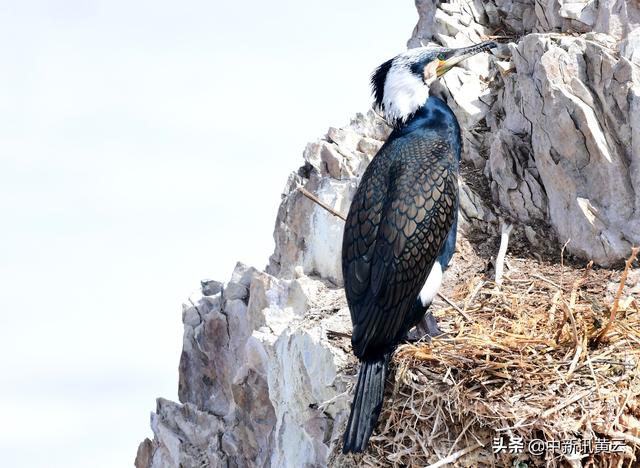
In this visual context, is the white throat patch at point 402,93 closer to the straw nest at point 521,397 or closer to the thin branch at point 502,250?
the straw nest at point 521,397

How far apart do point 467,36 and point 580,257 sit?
3141 mm

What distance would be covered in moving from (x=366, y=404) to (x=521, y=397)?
2.77ft

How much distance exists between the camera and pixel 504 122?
8375mm

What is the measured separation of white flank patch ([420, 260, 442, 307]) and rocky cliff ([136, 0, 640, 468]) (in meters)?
0.87

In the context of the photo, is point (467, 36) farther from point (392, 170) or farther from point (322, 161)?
point (392, 170)

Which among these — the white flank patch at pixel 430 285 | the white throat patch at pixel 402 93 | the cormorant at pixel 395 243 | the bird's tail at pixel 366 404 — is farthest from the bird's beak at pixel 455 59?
the bird's tail at pixel 366 404

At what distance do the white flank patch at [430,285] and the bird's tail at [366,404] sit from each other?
0.41 m

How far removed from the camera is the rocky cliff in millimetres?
7258

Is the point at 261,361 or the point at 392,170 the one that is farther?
the point at 261,361

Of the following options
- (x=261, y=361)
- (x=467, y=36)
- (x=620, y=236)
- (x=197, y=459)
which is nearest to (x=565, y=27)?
(x=467, y=36)

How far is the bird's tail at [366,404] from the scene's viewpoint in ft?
17.4

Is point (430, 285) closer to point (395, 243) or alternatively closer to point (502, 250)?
point (395, 243)

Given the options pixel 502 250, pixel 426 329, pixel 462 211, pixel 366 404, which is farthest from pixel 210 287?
pixel 366 404

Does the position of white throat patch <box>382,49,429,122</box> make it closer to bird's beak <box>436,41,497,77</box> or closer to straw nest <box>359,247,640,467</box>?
bird's beak <box>436,41,497,77</box>
